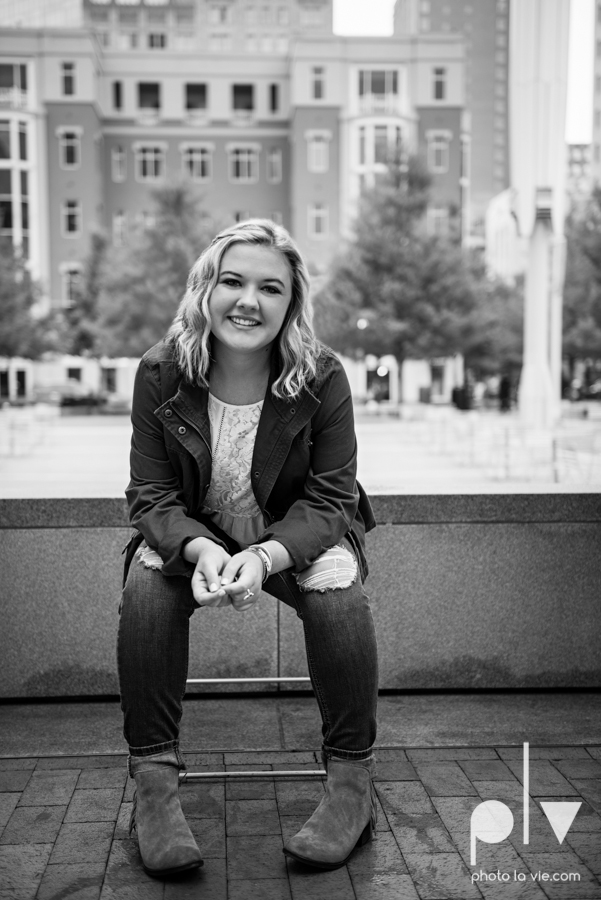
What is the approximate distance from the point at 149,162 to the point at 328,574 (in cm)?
5642

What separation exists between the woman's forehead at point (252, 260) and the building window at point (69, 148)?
52668 mm

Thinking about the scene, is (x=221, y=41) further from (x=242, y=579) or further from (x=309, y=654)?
(x=242, y=579)

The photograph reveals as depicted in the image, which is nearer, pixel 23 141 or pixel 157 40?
pixel 23 141

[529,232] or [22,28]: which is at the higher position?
[22,28]

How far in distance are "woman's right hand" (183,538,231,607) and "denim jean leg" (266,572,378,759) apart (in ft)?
0.91

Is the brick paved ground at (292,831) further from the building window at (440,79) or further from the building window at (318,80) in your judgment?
the building window at (440,79)

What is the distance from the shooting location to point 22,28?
5003 cm

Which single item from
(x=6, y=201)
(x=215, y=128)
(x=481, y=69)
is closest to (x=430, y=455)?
(x=6, y=201)

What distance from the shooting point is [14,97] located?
50.5 metres

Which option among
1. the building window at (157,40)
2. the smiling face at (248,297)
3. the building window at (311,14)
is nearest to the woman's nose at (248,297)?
the smiling face at (248,297)

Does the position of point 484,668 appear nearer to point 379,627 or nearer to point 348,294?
point 379,627

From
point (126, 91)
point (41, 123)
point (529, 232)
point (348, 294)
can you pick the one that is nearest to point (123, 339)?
point (348, 294)

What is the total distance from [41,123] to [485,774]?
5361 centimetres

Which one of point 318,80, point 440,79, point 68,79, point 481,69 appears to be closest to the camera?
point 68,79
